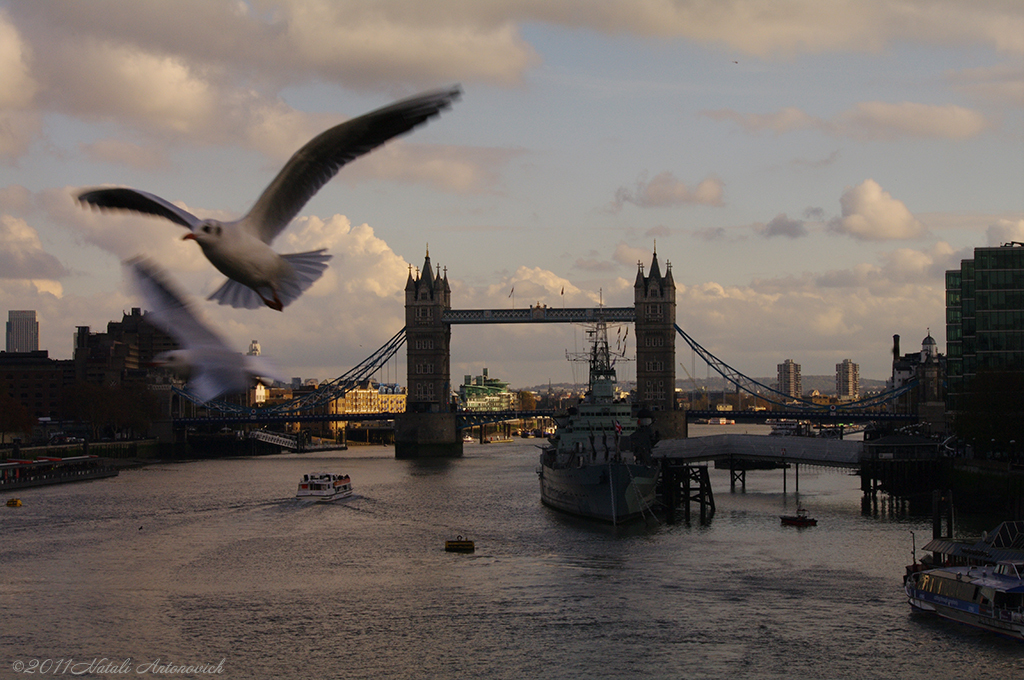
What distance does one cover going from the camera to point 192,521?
47.2 meters

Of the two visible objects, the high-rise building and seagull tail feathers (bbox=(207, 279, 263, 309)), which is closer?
seagull tail feathers (bbox=(207, 279, 263, 309))

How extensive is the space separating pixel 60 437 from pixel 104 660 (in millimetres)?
80284

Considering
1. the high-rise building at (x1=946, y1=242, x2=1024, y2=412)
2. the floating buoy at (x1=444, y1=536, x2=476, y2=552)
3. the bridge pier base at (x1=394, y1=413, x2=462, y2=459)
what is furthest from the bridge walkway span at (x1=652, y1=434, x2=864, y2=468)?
the bridge pier base at (x1=394, y1=413, x2=462, y2=459)

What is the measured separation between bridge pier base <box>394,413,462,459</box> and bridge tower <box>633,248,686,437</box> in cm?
1910

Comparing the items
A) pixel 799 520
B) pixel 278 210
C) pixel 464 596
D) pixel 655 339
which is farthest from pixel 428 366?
pixel 278 210

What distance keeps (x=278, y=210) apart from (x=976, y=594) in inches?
992

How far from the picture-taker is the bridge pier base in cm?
10431

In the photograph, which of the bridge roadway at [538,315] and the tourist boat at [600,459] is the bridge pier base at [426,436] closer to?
the bridge roadway at [538,315]

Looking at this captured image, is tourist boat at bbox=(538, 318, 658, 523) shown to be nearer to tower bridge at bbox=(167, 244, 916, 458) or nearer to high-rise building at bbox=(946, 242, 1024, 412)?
high-rise building at bbox=(946, 242, 1024, 412)

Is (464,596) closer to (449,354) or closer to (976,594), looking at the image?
(976,594)

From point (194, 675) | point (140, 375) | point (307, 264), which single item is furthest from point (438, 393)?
point (307, 264)

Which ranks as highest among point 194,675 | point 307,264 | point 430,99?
point 430,99

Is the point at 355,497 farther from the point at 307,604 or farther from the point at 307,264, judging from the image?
the point at 307,264

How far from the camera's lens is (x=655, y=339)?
113062 mm
